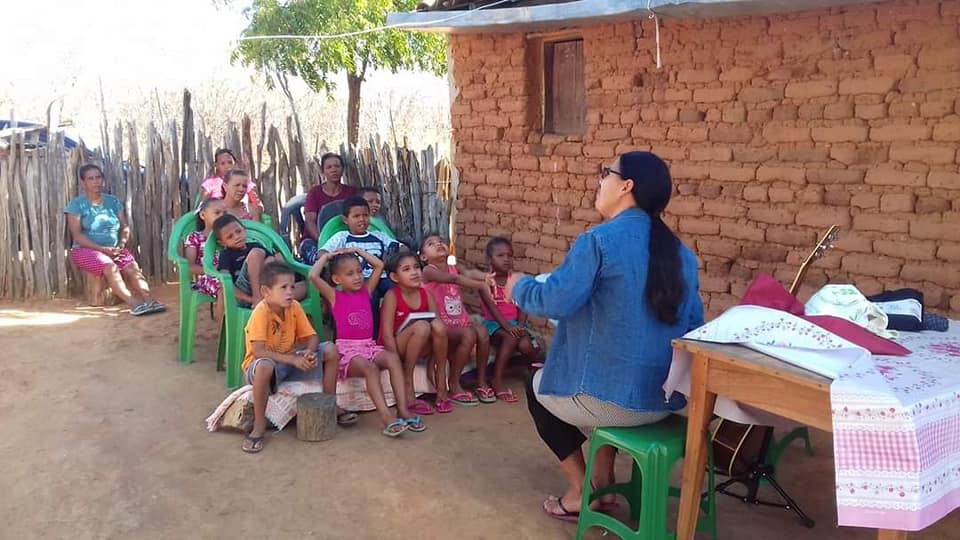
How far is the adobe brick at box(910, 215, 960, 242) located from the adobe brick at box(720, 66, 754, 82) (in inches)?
48.3

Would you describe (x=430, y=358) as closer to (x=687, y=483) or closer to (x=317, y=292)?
(x=317, y=292)

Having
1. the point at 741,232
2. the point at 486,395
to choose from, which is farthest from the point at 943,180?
the point at 486,395

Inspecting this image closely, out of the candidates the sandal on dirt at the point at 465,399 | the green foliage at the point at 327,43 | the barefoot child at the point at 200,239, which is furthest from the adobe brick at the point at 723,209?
the green foliage at the point at 327,43

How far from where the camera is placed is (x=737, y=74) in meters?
4.87

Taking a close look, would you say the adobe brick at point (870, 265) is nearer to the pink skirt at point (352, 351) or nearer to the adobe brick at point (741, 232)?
the adobe brick at point (741, 232)

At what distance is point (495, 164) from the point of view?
6.47m

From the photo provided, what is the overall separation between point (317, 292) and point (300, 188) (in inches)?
117

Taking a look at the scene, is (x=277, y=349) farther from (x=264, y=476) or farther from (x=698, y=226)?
(x=698, y=226)

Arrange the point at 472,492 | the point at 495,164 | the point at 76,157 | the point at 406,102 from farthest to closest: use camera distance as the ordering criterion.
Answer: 1. the point at 406,102
2. the point at 76,157
3. the point at 495,164
4. the point at 472,492

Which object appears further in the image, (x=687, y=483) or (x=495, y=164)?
(x=495, y=164)

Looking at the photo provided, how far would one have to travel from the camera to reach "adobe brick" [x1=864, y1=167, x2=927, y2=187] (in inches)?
165

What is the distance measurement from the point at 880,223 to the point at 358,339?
9.72 ft

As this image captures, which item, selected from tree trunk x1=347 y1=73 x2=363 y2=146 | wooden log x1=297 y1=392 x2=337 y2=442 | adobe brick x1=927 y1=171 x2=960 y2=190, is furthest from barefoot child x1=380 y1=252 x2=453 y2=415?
tree trunk x1=347 y1=73 x2=363 y2=146

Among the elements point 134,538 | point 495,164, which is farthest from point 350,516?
point 495,164
